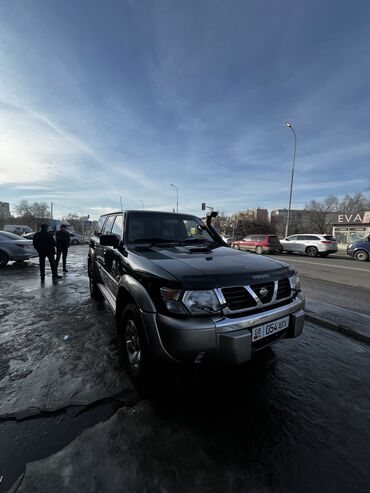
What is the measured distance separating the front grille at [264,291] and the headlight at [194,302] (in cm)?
46

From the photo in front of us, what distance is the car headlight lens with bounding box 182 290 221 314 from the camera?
87.5 inches

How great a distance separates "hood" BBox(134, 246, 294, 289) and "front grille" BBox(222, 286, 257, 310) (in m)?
0.06

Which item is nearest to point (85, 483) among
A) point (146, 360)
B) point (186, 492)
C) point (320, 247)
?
point (186, 492)

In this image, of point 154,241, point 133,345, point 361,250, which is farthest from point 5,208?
point 133,345

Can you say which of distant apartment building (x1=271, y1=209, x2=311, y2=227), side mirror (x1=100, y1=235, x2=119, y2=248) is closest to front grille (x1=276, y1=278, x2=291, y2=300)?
side mirror (x1=100, y1=235, x2=119, y2=248)

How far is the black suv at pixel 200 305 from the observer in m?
2.16

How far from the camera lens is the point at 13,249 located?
37.8 feet

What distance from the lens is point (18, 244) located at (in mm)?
11617

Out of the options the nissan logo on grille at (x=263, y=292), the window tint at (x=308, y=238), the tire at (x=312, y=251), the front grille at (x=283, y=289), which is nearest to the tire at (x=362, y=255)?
the tire at (x=312, y=251)

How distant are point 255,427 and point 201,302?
45.4 inches

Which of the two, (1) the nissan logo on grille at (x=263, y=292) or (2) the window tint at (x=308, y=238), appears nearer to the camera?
(1) the nissan logo on grille at (x=263, y=292)

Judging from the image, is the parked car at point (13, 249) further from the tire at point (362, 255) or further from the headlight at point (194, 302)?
the tire at point (362, 255)

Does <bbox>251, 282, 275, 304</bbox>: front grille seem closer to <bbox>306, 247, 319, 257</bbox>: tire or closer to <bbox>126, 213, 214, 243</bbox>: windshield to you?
<bbox>126, 213, 214, 243</bbox>: windshield

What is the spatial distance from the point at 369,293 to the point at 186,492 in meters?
8.02
